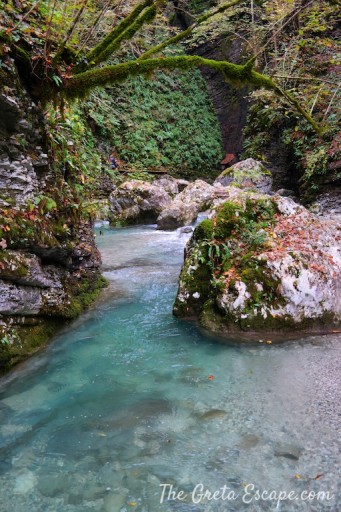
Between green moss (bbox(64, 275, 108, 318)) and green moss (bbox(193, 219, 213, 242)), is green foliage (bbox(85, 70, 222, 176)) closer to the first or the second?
green moss (bbox(64, 275, 108, 318))

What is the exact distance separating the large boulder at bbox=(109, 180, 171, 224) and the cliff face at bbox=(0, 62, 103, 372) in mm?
8057

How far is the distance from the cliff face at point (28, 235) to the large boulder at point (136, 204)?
26.4ft

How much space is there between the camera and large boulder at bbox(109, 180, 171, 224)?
13258 mm

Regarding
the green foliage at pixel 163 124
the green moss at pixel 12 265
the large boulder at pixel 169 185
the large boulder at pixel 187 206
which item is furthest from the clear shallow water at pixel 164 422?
the green foliage at pixel 163 124

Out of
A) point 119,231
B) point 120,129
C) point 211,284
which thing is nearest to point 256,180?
point 119,231

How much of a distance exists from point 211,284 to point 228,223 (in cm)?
100

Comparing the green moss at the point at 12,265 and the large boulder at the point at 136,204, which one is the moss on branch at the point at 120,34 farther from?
the large boulder at the point at 136,204

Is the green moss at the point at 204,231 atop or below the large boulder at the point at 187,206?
below

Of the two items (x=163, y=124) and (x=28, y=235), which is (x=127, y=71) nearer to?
(x=28, y=235)

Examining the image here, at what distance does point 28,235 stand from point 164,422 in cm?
254

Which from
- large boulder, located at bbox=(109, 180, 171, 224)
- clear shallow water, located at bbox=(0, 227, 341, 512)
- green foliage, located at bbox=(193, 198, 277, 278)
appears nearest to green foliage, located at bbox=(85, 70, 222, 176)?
large boulder, located at bbox=(109, 180, 171, 224)

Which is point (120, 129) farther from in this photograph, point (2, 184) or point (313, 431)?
point (313, 431)

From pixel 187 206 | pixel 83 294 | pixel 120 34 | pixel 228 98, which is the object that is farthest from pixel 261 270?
pixel 228 98

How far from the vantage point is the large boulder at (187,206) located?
39.1 ft
